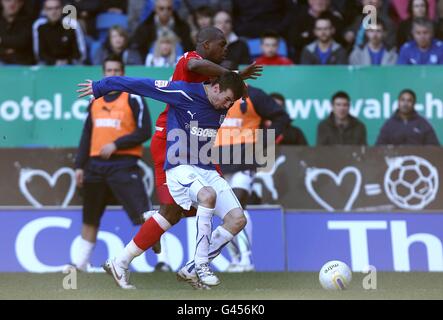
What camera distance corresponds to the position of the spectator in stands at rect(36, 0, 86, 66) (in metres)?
14.4

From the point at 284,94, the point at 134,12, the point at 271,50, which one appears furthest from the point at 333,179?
the point at 134,12

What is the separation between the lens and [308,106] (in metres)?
13.6

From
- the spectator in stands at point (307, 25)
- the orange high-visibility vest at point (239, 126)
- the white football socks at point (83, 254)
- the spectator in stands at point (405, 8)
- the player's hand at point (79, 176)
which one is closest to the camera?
the white football socks at point (83, 254)

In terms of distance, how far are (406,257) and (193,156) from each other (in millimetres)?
3446

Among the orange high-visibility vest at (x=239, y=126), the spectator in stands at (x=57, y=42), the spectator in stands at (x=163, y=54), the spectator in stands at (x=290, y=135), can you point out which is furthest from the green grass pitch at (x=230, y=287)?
the spectator in stands at (x=57, y=42)

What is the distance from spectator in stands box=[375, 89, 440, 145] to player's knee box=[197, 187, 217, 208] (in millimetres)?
4616

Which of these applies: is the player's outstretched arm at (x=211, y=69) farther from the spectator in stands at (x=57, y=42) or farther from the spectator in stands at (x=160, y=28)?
the spectator in stands at (x=57, y=42)

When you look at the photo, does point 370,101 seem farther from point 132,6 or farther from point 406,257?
point 132,6

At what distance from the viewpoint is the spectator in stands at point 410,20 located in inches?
577

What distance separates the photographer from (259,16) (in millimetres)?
15344

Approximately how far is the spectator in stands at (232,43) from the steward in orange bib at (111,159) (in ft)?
8.11

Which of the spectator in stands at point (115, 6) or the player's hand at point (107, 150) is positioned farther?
the spectator in stands at point (115, 6)

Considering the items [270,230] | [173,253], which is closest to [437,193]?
[270,230]

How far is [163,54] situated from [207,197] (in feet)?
17.2
